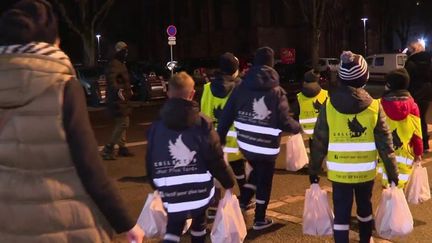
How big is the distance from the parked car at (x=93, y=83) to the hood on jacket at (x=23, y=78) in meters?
18.1

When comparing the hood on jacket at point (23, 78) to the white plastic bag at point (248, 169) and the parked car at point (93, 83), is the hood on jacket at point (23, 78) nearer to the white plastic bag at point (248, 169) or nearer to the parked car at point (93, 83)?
the white plastic bag at point (248, 169)

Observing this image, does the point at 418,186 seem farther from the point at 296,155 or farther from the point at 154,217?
the point at 154,217

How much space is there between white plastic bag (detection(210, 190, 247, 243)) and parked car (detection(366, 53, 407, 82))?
26244mm

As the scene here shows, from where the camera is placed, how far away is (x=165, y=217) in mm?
4488

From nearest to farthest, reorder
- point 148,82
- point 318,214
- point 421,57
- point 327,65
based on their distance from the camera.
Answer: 1. point 318,214
2. point 421,57
3. point 148,82
4. point 327,65

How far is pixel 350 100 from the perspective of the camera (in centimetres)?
439

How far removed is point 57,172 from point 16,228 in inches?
11.7

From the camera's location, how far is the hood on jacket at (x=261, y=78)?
5.50 meters

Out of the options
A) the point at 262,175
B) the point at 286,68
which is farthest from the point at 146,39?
the point at 262,175

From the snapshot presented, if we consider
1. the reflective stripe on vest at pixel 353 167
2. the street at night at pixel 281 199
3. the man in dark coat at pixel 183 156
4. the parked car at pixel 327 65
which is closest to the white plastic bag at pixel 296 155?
the street at night at pixel 281 199

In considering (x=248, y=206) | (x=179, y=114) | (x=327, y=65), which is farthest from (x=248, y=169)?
(x=327, y=65)

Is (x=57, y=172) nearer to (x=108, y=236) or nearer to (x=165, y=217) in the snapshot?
(x=108, y=236)

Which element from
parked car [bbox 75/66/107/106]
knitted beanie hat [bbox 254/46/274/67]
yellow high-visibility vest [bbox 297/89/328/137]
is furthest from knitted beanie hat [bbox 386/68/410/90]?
parked car [bbox 75/66/107/106]

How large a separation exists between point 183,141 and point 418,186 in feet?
9.30
